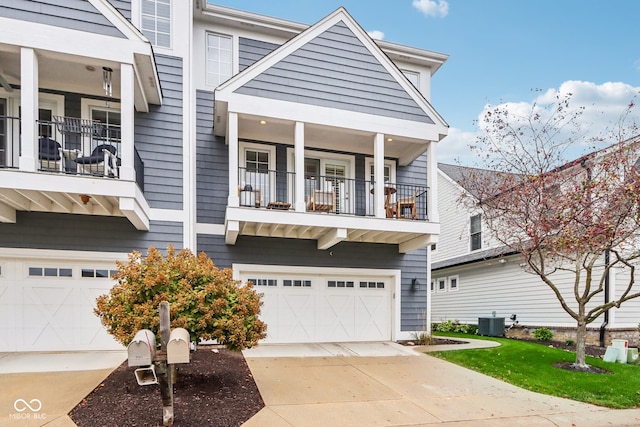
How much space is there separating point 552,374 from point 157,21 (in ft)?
38.0

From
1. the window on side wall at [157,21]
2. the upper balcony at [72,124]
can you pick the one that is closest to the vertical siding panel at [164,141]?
the upper balcony at [72,124]

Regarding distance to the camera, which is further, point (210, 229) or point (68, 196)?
point (210, 229)

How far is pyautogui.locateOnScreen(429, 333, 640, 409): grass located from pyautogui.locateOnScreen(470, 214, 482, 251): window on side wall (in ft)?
23.3

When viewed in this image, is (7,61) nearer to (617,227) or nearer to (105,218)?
(105,218)

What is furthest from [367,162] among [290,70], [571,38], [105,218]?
[571,38]

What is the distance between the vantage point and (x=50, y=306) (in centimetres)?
809

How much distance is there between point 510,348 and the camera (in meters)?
9.77

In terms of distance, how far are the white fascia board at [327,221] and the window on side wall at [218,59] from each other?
392 cm

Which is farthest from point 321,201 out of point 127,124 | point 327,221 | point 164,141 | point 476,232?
point 476,232

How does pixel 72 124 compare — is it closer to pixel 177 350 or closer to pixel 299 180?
pixel 299 180

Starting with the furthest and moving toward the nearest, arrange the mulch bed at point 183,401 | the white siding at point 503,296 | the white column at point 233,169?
the white siding at point 503,296 < the white column at point 233,169 < the mulch bed at point 183,401

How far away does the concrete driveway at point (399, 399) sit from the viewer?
16.3ft

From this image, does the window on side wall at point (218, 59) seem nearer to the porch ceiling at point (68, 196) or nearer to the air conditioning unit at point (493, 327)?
the porch ceiling at point (68, 196)

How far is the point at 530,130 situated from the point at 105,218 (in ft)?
33.2
